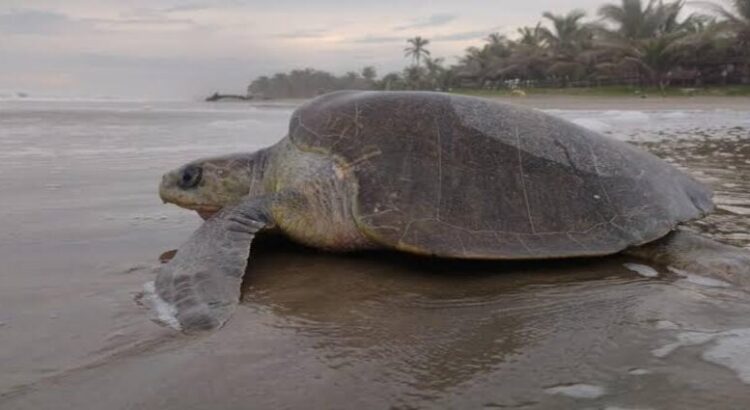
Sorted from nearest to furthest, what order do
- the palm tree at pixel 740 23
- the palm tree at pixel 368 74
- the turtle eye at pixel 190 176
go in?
the turtle eye at pixel 190 176 → the palm tree at pixel 740 23 → the palm tree at pixel 368 74

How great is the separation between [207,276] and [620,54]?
38.4 metres

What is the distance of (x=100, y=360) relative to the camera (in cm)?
184

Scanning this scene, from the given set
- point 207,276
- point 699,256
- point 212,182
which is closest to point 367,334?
point 207,276

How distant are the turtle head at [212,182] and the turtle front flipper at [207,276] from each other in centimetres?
54

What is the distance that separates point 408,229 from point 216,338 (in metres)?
1.10

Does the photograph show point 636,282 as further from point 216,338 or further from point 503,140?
point 216,338

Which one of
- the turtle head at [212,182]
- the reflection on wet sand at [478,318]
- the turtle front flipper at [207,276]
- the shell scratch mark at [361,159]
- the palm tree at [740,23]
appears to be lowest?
the reflection on wet sand at [478,318]

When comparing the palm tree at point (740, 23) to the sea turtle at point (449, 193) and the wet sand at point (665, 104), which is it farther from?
the sea turtle at point (449, 193)

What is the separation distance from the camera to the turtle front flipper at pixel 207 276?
2191 mm

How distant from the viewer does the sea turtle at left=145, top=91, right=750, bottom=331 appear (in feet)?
9.39

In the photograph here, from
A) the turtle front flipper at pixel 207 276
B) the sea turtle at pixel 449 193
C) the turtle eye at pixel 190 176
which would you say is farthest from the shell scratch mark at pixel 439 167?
the turtle eye at pixel 190 176

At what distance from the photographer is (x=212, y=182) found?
365cm

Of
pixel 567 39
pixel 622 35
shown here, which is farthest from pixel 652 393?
pixel 567 39

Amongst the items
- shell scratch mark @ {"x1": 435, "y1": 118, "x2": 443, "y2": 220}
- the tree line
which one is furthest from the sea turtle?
the tree line
